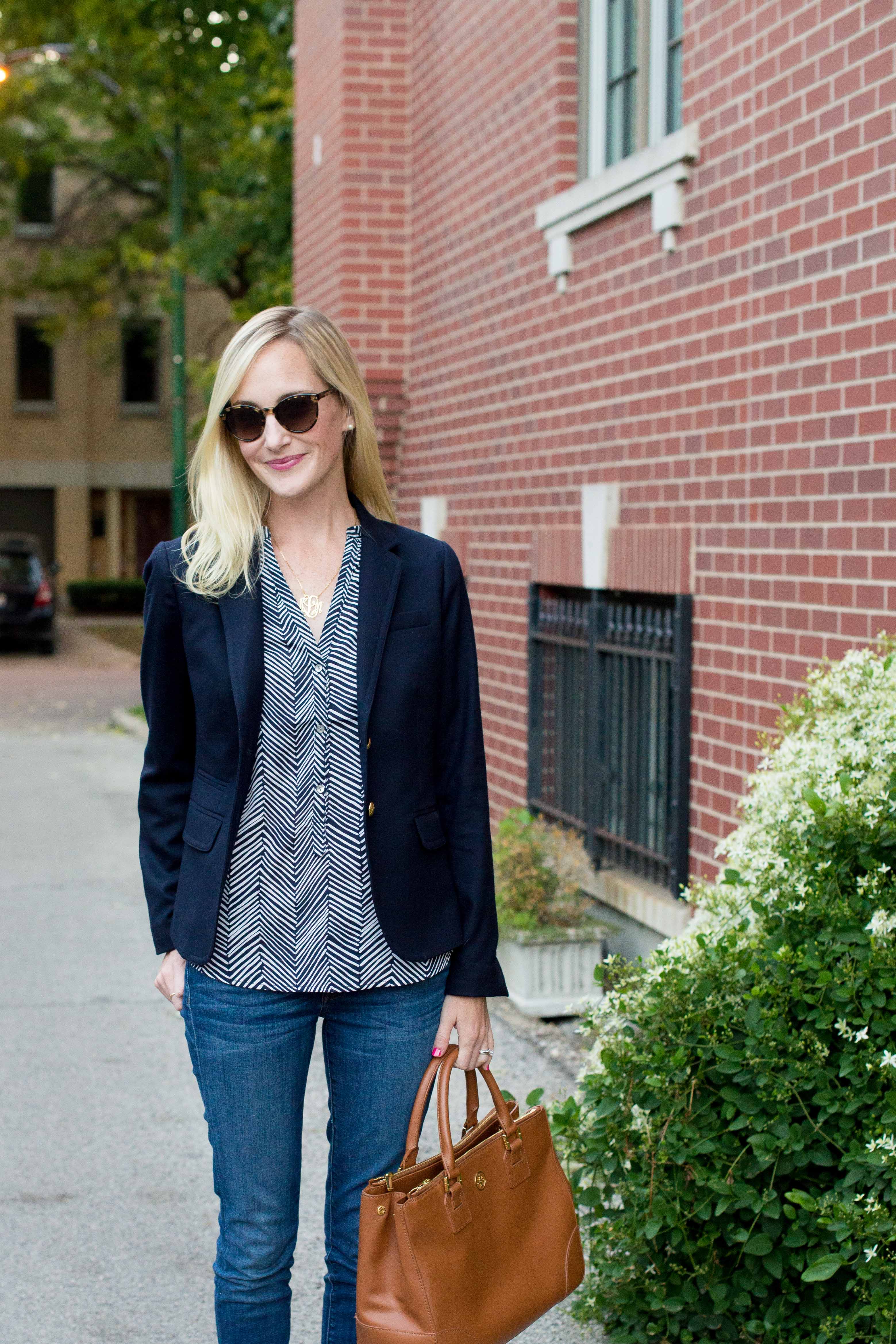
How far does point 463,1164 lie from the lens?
2.43 metres

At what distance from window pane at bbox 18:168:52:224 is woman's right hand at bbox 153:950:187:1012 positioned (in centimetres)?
3452

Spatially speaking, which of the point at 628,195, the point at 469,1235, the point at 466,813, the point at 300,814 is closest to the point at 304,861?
the point at 300,814

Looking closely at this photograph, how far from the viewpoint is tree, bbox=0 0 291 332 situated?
16.8m

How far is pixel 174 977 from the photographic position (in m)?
2.68

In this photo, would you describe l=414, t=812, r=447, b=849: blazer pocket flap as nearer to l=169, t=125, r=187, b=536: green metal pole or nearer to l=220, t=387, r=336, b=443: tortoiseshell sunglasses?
l=220, t=387, r=336, b=443: tortoiseshell sunglasses

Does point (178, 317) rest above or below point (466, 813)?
above

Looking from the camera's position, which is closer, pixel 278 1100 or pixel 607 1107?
pixel 278 1100

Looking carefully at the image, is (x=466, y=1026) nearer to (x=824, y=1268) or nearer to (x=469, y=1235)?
(x=469, y=1235)

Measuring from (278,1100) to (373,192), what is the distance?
7.39 m

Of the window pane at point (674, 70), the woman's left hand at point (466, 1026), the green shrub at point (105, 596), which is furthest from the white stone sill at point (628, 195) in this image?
the green shrub at point (105, 596)

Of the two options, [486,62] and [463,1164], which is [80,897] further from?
[463,1164]

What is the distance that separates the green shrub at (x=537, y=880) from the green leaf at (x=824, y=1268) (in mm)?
3151

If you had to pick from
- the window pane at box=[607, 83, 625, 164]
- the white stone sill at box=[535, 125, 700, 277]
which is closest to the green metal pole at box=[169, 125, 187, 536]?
the white stone sill at box=[535, 125, 700, 277]

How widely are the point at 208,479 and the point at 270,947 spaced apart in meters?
0.82
